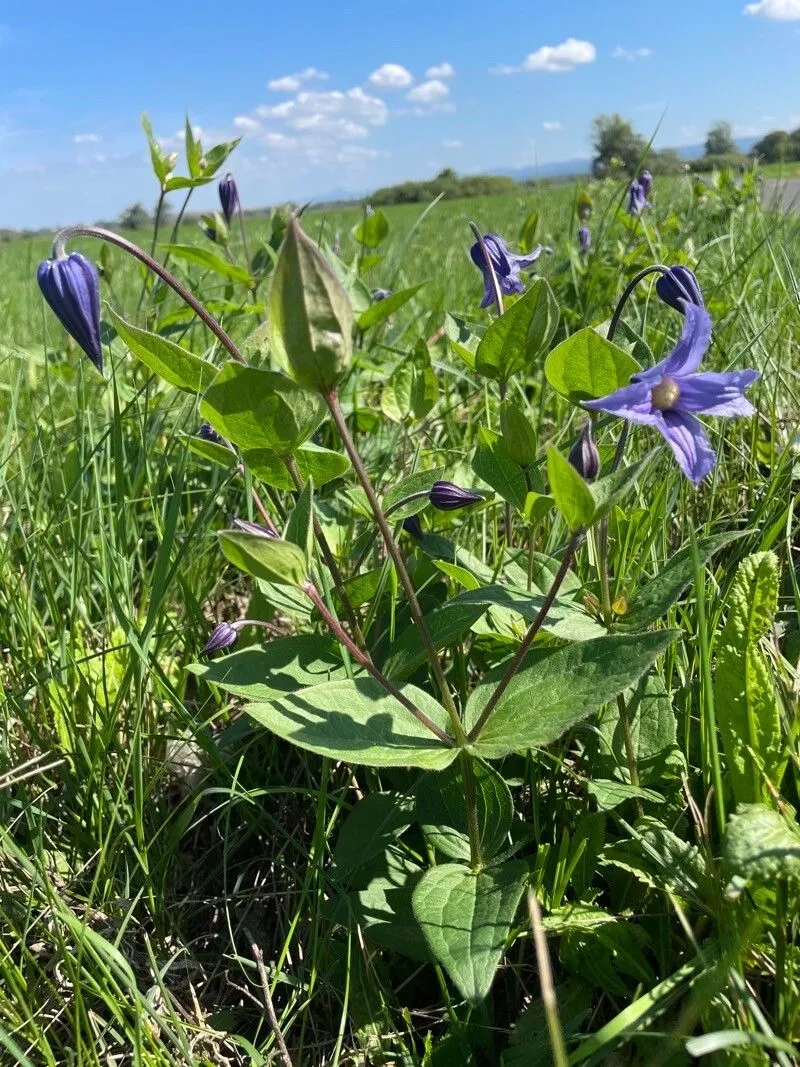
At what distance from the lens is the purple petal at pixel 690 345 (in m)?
1.04

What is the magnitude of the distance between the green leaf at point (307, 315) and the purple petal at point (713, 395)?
1.56 feet

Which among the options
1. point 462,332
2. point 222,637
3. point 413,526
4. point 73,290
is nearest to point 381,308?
point 462,332

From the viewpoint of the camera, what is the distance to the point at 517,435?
1.25 m

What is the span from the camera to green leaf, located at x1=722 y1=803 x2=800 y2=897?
871 millimetres

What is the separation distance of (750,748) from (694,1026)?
1.10 feet

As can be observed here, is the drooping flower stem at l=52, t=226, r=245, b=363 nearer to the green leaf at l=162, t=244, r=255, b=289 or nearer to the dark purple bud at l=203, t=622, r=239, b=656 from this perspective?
the dark purple bud at l=203, t=622, r=239, b=656

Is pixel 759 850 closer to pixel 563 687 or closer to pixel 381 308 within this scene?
pixel 563 687

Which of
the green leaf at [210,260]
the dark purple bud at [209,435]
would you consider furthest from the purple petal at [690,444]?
the green leaf at [210,260]

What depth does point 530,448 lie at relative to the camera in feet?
4.12

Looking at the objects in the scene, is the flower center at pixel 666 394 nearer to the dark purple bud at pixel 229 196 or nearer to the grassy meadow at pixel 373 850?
the grassy meadow at pixel 373 850

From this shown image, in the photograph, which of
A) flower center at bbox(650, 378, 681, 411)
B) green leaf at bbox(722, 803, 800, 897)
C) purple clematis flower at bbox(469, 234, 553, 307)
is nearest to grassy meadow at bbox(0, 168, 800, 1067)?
green leaf at bbox(722, 803, 800, 897)

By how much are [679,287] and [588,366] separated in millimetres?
271

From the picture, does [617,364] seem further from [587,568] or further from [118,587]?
[118,587]

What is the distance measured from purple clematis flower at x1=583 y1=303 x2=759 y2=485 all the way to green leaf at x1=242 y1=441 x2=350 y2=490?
46cm
